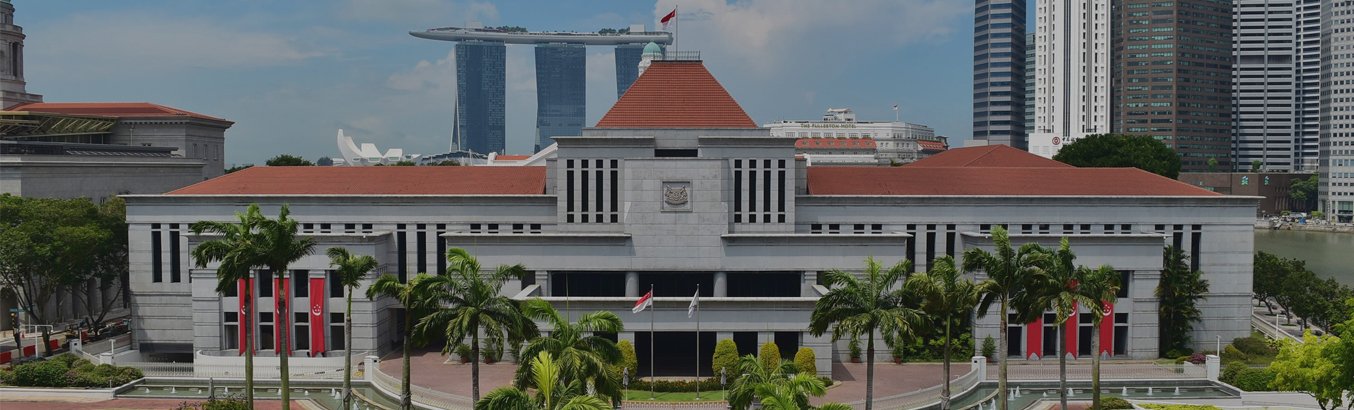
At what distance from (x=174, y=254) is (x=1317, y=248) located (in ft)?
466

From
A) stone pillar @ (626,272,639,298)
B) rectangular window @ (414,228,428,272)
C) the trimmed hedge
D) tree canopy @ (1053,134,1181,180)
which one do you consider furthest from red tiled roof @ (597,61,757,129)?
tree canopy @ (1053,134,1181,180)

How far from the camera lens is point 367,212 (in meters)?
56.9

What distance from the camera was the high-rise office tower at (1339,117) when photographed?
179750 mm

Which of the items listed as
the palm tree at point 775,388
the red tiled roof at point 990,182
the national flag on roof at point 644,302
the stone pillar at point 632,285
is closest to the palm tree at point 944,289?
the palm tree at point 775,388

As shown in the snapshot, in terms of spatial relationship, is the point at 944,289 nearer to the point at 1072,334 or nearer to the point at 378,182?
the point at 1072,334

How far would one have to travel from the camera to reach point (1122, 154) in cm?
10388

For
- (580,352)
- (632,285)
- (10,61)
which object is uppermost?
(10,61)

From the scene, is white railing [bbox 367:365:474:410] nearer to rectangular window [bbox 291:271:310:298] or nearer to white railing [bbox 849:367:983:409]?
rectangular window [bbox 291:271:310:298]

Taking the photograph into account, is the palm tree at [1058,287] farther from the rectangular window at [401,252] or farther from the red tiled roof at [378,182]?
the rectangular window at [401,252]

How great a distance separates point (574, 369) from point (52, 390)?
2968 centimetres

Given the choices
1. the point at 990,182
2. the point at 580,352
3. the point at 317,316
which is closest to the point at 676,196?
the point at 990,182

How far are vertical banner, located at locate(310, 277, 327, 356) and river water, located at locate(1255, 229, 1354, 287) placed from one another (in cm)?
8743

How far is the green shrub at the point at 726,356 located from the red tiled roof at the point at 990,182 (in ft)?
45.6

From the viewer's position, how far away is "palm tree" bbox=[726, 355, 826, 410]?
23.1m
